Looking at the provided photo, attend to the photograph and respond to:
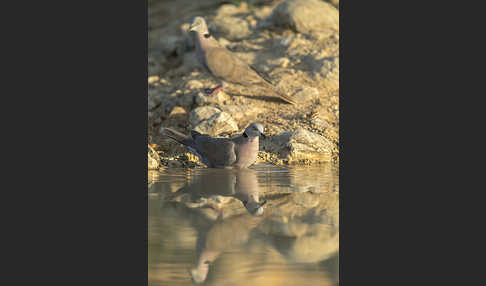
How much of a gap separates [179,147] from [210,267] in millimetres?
3877

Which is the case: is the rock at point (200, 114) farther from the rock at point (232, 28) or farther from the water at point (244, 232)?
the rock at point (232, 28)

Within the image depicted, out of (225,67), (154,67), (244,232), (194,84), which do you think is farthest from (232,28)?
(244,232)

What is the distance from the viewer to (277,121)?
7.07 meters

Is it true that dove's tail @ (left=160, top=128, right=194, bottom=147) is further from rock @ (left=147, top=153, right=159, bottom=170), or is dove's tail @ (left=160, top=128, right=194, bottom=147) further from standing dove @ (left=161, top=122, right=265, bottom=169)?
rock @ (left=147, top=153, right=159, bottom=170)

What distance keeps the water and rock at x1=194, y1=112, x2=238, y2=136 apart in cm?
174

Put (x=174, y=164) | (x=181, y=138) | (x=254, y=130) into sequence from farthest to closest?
1. (x=174, y=164)
2. (x=181, y=138)
3. (x=254, y=130)

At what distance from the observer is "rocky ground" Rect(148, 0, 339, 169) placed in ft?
21.3

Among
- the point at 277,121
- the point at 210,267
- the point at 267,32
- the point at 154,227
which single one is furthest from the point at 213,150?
the point at 267,32

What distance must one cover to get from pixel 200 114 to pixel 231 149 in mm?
1711

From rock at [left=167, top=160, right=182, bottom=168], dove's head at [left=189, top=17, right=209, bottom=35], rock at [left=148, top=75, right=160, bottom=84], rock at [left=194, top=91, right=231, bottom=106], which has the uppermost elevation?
dove's head at [left=189, top=17, right=209, bottom=35]

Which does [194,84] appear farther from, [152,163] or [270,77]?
[152,163]

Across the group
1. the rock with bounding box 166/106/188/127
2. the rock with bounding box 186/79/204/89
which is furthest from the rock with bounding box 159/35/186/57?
the rock with bounding box 166/106/188/127

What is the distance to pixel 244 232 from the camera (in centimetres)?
335

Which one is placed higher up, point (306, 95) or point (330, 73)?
point (330, 73)
